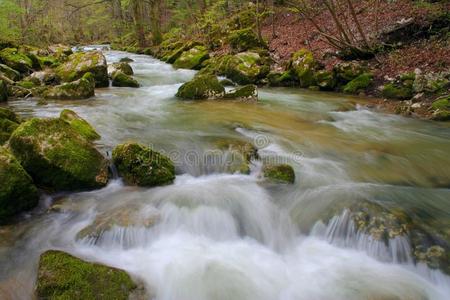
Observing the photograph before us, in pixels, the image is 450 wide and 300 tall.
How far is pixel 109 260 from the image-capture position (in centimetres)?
403

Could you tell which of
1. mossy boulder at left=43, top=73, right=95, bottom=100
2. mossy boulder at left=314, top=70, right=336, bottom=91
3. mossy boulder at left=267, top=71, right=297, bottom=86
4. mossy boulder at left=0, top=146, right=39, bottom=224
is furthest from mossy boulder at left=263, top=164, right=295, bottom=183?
mossy boulder at left=267, top=71, right=297, bottom=86

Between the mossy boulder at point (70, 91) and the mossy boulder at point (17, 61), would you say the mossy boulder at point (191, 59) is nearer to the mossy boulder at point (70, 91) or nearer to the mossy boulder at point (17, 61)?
the mossy boulder at point (17, 61)

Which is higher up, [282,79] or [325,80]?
[325,80]

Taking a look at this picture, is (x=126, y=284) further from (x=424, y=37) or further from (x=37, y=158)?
(x=424, y=37)

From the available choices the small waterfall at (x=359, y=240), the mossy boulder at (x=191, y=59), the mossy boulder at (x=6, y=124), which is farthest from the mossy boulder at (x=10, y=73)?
the small waterfall at (x=359, y=240)

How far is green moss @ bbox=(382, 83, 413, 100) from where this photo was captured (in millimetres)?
10438

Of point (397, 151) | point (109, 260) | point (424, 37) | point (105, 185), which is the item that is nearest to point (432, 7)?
point (424, 37)

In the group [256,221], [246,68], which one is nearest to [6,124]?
[256,221]

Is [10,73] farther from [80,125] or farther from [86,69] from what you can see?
[80,125]

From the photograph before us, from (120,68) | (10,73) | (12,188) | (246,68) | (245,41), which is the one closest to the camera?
(12,188)

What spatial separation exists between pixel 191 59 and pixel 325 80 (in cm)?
789

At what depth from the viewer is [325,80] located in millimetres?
12570

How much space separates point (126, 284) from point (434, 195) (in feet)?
14.4

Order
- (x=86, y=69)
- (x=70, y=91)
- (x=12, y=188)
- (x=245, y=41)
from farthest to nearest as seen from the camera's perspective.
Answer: (x=245, y=41)
(x=86, y=69)
(x=70, y=91)
(x=12, y=188)
